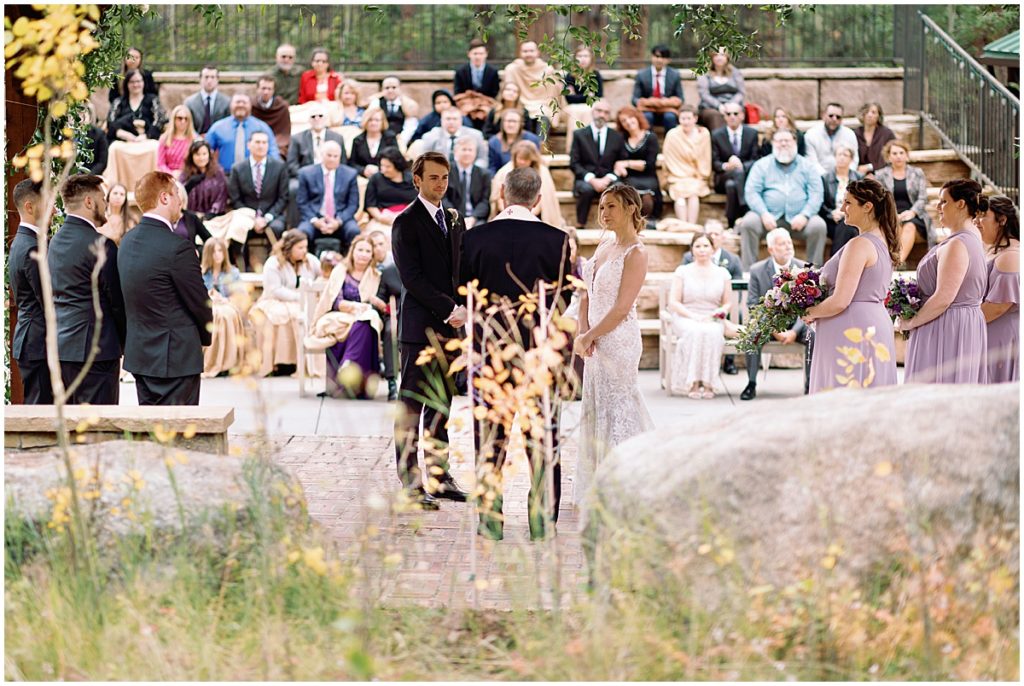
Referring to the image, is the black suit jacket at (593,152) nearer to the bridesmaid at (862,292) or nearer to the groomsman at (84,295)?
the bridesmaid at (862,292)

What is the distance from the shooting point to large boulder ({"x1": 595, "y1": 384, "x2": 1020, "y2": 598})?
438cm

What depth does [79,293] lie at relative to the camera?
696cm

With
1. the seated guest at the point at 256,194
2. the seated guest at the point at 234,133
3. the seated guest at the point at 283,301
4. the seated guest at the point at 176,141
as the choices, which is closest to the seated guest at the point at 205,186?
the seated guest at the point at 256,194

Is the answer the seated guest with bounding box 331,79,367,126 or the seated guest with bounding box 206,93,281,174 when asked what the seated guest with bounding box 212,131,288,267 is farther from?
the seated guest with bounding box 331,79,367,126

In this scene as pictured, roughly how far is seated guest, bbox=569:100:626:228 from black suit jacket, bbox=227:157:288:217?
3.25 m

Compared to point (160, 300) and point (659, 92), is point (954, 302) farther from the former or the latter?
point (659, 92)

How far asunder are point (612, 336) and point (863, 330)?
1.30 meters

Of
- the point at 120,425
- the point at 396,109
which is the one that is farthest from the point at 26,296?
the point at 396,109

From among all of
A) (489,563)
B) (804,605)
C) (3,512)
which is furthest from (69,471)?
(804,605)

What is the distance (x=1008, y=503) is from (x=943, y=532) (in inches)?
9.7

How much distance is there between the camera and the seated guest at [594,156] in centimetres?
1500

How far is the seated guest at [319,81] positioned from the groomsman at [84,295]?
32.8 feet

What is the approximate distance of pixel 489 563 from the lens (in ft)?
19.7

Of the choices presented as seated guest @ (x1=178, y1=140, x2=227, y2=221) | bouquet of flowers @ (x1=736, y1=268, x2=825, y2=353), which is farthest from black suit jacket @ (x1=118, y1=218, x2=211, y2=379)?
seated guest @ (x1=178, y1=140, x2=227, y2=221)
